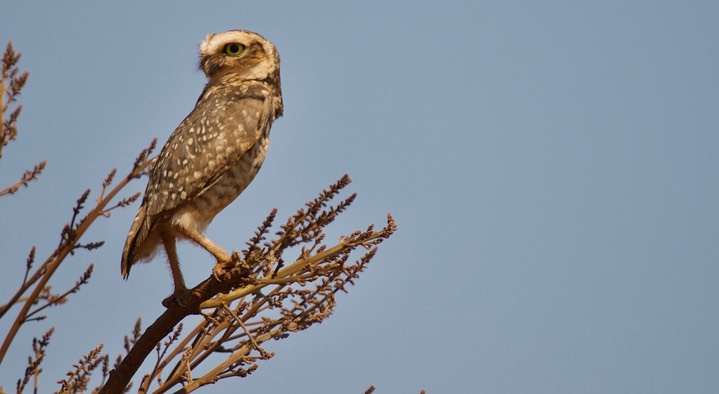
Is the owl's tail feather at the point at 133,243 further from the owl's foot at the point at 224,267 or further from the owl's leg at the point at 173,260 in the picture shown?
the owl's foot at the point at 224,267

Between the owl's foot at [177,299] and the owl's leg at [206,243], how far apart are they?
0.26 meters

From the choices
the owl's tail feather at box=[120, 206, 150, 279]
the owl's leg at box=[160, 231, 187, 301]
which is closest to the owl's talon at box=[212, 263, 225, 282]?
the owl's leg at box=[160, 231, 187, 301]

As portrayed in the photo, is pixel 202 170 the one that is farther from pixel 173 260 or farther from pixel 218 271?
pixel 218 271

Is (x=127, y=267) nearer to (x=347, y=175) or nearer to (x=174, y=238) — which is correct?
(x=174, y=238)

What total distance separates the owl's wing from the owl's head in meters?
0.29

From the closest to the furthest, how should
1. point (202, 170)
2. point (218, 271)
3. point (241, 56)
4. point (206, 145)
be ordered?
point (218, 271), point (202, 170), point (206, 145), point (241, 56)

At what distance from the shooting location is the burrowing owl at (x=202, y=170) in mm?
4793

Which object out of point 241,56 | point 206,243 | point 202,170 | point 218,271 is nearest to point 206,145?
point 202,170

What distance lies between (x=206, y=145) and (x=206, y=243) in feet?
2.11

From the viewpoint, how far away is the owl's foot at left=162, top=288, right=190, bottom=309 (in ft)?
14.0

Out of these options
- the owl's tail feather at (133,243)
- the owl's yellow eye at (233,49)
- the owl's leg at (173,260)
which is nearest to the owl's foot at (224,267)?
the owl's leg at (173,260)

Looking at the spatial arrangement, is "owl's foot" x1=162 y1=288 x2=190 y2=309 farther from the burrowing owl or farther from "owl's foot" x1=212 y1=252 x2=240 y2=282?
"owl's foot" x1=212 y1=252 x2=240 y2=282

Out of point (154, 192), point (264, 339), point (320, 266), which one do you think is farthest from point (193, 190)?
point (320, 266)

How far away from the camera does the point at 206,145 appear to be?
4.99 meters
